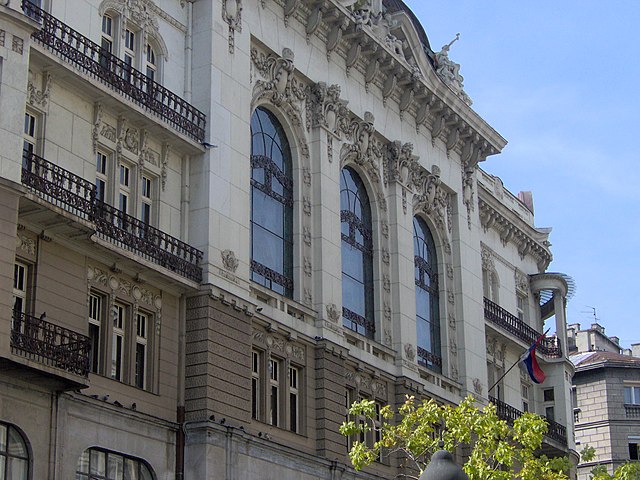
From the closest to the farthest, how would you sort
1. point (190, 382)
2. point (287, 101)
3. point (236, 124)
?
point (190, 382), point (236, 124), point (287, 101)

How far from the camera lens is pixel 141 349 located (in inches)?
1411

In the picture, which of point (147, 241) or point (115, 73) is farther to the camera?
point (115, 73)

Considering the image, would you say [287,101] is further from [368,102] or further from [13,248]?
[13,248]

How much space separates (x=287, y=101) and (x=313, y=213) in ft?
12.1

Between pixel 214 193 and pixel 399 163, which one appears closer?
pixel 214 193

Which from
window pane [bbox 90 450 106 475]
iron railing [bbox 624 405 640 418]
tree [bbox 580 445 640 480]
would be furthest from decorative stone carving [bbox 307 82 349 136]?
iron railing [bbox 624 405 640 418]

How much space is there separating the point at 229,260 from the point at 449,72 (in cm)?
2013

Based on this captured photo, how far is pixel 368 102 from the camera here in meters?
48.7

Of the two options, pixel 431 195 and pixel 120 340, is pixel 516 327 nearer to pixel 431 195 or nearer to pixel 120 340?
pixel 431 195

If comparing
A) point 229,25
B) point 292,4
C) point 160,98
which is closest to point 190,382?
point 160,98

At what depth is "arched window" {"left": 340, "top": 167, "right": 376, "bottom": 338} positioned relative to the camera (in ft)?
151

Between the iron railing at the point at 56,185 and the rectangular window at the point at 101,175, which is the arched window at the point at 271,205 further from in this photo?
the iron railing at the point at 56,185

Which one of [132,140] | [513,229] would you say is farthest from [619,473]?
[513,229]

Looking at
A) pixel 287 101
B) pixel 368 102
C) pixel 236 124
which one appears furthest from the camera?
pixel 368 102
